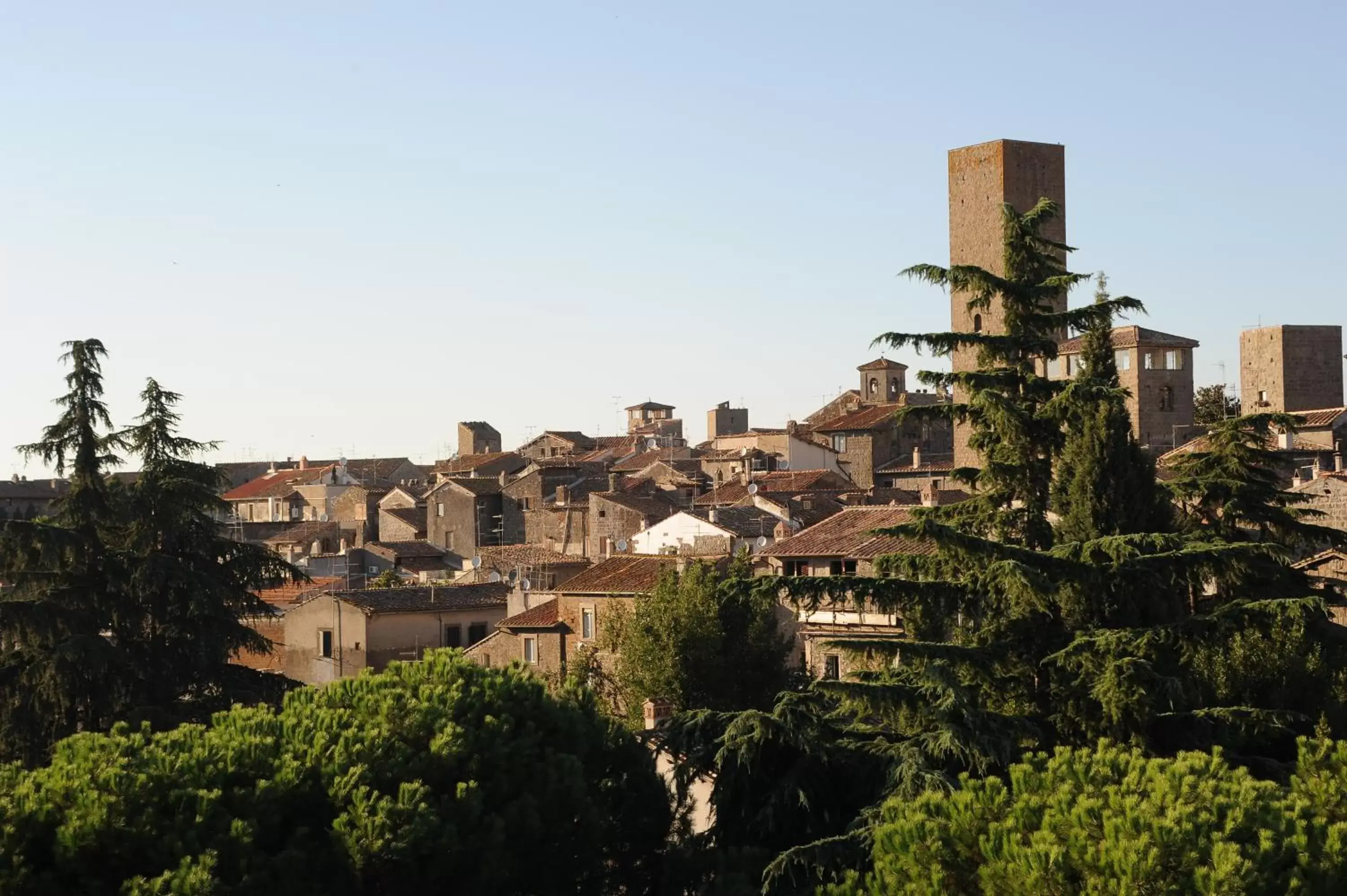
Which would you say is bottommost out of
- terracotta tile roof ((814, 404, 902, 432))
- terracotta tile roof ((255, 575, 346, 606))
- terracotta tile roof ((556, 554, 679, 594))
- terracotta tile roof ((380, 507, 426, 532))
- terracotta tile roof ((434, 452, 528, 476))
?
terracotta tile roof ((255, 575, 346, 606))

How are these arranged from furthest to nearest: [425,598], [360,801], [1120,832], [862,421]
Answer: [862,421] < [425,598] < [360,801] < [1120,832]

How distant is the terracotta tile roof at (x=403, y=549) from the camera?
56.6 m

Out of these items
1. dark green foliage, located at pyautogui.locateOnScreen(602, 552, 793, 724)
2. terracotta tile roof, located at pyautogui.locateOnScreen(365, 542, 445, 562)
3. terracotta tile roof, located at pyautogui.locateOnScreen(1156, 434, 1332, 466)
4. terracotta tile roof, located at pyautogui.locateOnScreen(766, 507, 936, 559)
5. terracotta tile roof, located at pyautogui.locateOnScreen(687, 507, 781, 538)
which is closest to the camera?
dark green foliage, located at pyautogui.locateOnScreen(602, 552, 793, 724)

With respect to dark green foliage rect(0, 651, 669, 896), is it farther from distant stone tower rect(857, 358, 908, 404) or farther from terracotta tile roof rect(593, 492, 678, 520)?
distant stone tower rect(857, 358, 908, 404)

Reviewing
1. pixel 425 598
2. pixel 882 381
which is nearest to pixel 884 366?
pixel 882 381

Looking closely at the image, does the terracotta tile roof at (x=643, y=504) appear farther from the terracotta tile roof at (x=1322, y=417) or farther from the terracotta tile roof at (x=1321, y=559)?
the terracotta tile roof at (x=1321, y=559)

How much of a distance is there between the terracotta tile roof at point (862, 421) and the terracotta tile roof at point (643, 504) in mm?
12844

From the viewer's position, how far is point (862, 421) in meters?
67.6

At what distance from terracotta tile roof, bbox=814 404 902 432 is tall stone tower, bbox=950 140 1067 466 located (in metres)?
7.96

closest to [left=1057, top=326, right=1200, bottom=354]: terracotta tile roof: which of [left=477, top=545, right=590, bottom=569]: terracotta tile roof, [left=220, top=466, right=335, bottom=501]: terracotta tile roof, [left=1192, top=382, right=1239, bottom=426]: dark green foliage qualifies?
[left=1192, top=382, right=1239, bottom=426]: dark green foliage

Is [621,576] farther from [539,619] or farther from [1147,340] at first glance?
[1147,340]

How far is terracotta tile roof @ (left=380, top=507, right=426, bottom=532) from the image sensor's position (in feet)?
216

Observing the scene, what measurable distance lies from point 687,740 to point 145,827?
584 centimetres

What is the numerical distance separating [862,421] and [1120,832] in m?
53.5
